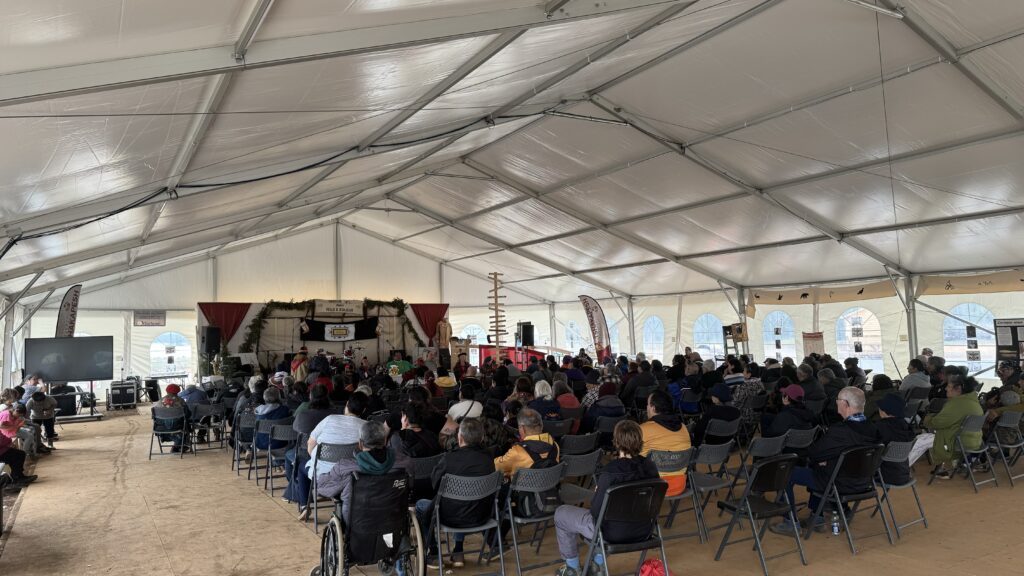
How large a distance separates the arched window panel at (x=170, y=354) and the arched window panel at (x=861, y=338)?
52.0 ft

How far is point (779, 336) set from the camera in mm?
14695

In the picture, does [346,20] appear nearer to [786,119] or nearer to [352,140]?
[352,140]

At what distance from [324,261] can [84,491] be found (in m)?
12.7

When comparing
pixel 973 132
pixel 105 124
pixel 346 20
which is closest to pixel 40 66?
pixel 105 124

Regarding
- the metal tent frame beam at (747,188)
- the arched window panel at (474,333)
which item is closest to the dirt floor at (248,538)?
the metal tent frame beam at (747,188)

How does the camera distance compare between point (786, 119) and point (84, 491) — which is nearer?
point (84, 491)

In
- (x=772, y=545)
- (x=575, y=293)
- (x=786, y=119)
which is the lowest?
(x=772, y=545)

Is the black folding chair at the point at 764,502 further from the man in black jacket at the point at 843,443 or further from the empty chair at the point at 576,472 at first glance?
the empty chair at the point at 576,472

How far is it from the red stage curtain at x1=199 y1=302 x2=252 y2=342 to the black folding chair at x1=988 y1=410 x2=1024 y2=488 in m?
15.0

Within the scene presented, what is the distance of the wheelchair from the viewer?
3.23m

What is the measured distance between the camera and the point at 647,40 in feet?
20.9

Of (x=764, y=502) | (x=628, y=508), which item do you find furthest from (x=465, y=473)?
(x=764, y=502)

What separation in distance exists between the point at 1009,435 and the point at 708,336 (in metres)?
10.5

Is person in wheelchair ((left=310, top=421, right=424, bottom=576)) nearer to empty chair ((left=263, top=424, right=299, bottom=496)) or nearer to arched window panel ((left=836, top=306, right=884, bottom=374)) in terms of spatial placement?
empty chair ((left=263, top=424, right=299, bottom=496))
